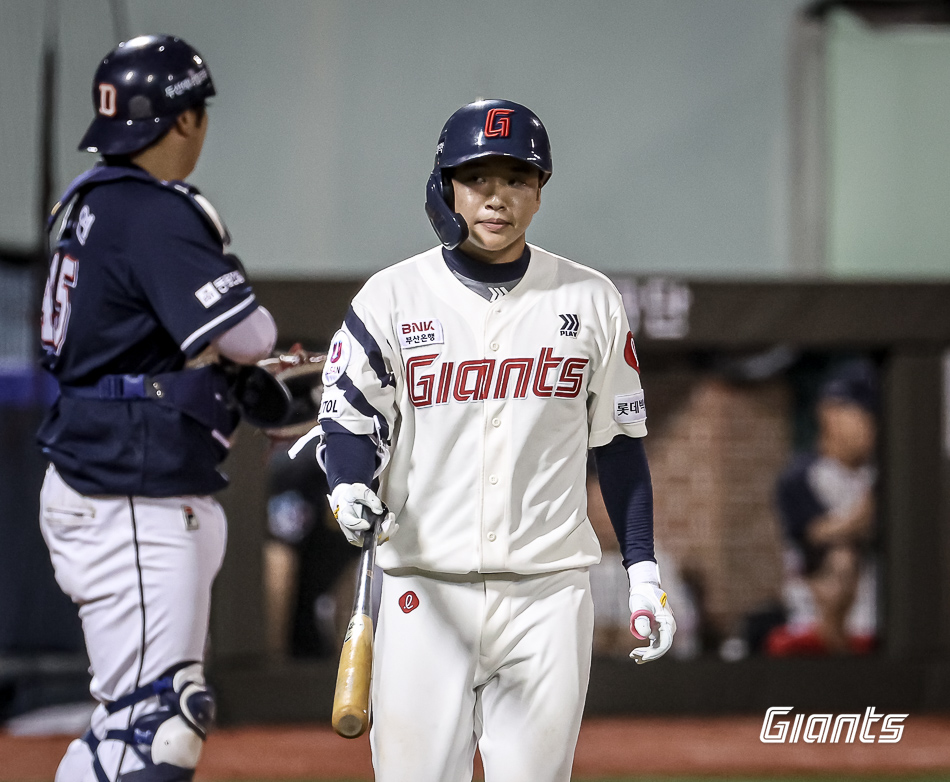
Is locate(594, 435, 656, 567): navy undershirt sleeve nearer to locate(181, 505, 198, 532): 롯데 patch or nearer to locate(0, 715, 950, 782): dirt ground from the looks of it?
locate(181, 505, 198, 532): 롯데 patch

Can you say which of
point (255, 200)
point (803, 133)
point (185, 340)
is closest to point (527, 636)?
point (185, 340)

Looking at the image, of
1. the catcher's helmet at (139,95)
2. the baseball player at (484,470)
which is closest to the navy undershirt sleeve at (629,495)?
the baseball player at (484,470)

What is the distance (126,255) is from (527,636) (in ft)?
3.76

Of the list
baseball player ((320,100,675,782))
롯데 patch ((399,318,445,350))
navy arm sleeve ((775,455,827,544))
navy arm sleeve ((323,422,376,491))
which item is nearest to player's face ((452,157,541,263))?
baseball player ((320,100,675,782))

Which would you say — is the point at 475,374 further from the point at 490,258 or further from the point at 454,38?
the point at 454,38

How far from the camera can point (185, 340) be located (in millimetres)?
2504

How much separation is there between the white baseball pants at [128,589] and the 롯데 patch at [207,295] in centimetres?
42

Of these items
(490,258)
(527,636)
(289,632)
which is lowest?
(289,632)

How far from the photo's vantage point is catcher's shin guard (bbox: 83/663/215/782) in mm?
2465

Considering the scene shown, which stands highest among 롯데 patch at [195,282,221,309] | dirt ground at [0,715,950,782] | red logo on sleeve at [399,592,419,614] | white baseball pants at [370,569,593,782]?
롯데 patch at [195,282,221,309]

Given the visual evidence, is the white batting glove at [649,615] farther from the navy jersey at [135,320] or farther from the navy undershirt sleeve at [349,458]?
the navy jersey at [135,320]

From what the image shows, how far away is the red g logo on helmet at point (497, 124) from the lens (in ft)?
7.25

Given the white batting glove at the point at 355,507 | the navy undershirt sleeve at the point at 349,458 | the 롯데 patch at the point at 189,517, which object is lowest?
the 롯데 patch at the point at 189,517

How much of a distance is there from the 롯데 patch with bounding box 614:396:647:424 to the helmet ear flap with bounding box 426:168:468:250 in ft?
1.39
